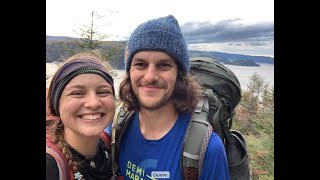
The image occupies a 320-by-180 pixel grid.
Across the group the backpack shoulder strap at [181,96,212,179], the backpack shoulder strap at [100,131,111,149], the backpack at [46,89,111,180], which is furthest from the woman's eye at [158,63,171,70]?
the backpack at [46,89,111,180]

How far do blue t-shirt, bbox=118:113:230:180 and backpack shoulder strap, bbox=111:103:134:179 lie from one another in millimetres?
42

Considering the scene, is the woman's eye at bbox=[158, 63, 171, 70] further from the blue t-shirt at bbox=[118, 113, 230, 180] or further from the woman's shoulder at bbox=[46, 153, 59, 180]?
the woman's shoulder at bbox=[46, 153, 59, 180]

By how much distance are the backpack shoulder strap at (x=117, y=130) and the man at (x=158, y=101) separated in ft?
0.13

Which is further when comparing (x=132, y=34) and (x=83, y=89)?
(x=132, y=34)

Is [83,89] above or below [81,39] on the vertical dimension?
below

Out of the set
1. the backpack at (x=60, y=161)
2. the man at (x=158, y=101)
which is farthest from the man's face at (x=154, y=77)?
the backpack at (x=60, y=161)

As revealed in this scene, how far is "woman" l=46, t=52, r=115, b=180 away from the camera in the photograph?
191 centimetres

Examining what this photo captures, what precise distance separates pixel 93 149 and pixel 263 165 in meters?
5.23

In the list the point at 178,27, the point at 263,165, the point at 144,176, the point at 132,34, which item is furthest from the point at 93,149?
the point at 263,165
